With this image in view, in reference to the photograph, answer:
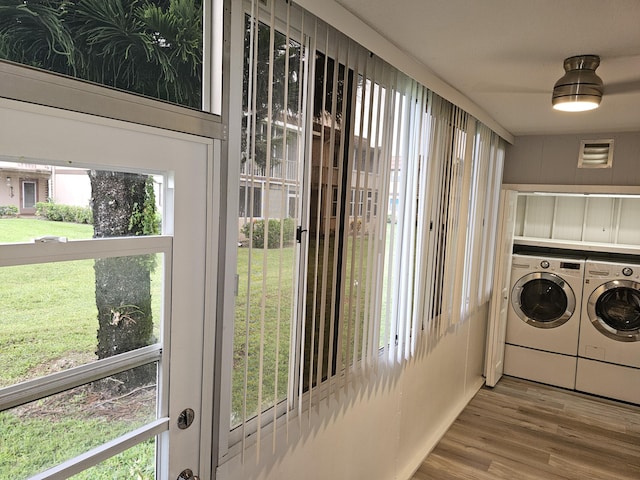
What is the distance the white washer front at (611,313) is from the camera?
12.1ft

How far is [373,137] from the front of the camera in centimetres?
180

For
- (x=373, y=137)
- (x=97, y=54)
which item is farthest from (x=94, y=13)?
(x=373, y=137)

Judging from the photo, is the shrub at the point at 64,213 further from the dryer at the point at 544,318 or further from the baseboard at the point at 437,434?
the dryer at the point at 544,318

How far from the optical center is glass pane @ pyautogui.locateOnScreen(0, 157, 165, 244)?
2.74 ft

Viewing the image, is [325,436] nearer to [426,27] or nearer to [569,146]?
[426,27]

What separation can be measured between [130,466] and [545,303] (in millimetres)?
3955

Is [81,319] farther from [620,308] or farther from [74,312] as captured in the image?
[620,308]

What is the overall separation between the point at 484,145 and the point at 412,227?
1389 millimetres

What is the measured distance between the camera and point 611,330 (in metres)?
3.78

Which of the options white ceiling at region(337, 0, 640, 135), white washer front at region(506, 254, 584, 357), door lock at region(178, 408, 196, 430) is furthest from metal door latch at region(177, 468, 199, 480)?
white washer front at region(506, 254, 584, 357)

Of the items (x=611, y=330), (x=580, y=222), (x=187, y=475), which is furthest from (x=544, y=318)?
(x=187, y=475)

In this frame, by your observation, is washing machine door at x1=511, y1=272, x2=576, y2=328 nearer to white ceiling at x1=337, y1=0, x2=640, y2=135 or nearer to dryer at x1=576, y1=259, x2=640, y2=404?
dryer at x1=576, y1=259, x2=640, y2=404

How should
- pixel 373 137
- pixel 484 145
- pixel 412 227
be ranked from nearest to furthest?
1. pixel 373 137
2. pixel 412 227
3. pixel 484 145

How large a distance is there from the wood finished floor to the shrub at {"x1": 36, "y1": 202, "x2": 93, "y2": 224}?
2600 mm
